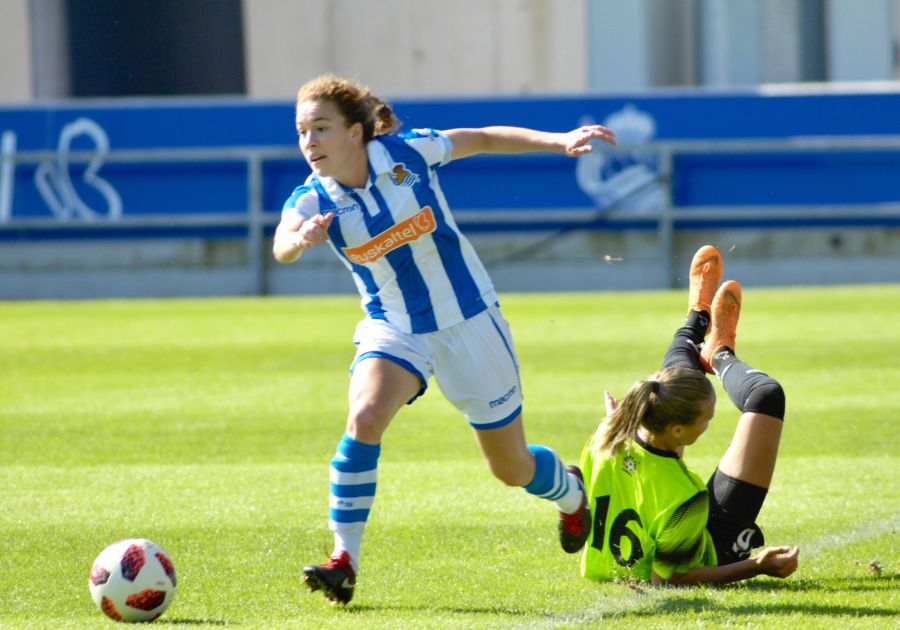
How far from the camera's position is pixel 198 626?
4.36 metres

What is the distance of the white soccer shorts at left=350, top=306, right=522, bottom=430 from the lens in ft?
16.1

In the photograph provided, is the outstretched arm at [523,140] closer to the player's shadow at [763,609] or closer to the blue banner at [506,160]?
the player's shadow at [763,609]

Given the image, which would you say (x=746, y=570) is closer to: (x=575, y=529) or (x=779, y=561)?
(x=779, y=561)

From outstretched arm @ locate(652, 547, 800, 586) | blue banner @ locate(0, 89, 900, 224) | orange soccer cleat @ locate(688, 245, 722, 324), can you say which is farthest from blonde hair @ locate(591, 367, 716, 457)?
blue banner @ locate(0, 89, 900, 224)

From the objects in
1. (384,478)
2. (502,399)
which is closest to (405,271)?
(502,399)

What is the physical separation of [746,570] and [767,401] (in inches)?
26.4

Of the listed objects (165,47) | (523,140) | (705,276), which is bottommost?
(705,276)

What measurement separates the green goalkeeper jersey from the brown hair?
1486 millimetres

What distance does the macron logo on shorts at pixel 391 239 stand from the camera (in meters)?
4.92

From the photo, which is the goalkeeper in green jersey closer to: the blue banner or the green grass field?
the green grass field

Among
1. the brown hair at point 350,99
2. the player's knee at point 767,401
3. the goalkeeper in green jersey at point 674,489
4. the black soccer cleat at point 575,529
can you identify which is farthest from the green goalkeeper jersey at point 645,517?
the brown hair at point 350,99

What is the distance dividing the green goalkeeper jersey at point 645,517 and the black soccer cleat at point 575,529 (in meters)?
0.23

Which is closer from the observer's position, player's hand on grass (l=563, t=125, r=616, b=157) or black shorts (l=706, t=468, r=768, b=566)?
black shorts (l=706, t=468, r=768, b=566)

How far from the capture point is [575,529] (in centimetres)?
532
